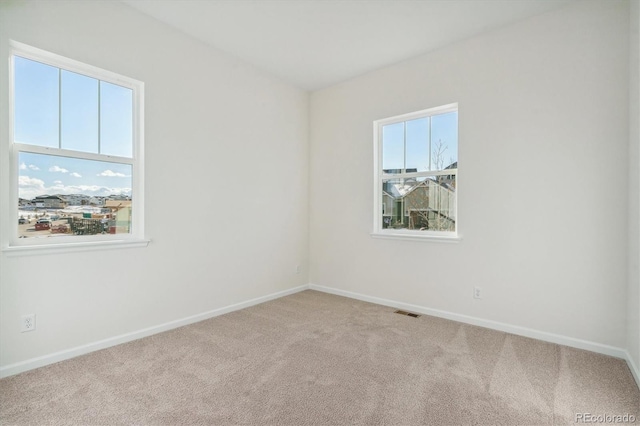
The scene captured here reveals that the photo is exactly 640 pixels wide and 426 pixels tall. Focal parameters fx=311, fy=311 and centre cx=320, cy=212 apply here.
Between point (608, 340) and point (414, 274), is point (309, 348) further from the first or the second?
point (608, 340)

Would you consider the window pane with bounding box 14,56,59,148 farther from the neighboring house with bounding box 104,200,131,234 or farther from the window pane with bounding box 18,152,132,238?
the neighboring house with bounding box 104,200,131,234

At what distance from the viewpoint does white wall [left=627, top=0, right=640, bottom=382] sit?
2170 millimetres

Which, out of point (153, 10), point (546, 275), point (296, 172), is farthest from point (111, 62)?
point (546, 275)

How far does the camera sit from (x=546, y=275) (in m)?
2.77

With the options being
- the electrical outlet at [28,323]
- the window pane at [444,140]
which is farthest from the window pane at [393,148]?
the electrical outlet at [28,323]

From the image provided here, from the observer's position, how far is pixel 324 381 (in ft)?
6.93

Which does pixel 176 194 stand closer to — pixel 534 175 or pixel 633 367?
pixel 534 175

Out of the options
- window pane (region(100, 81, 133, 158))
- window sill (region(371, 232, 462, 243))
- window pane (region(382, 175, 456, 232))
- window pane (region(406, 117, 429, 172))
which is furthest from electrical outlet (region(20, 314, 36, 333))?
window pane (region(406, 117, 429, 172))

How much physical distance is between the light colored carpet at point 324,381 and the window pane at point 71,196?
103 centimetres

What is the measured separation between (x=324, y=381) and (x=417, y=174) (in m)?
2.50

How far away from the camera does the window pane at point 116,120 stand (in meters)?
2.68

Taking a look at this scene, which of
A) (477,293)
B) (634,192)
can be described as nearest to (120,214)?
(477,293)

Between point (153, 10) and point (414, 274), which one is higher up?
point (153, 10)

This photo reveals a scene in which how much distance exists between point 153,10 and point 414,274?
12.1ft
